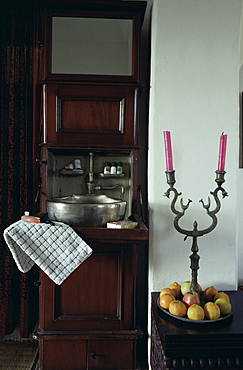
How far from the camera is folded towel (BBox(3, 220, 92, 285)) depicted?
5.73 ft

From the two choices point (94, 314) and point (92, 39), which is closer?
point (94, 314)

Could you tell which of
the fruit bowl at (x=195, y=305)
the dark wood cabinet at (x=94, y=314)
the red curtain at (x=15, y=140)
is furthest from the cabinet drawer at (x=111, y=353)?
the red curtain at (x=15, y=140)

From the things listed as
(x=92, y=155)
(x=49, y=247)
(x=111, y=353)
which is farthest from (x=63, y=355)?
(x=92, y=155)

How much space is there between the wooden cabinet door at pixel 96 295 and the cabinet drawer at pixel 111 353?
9cm

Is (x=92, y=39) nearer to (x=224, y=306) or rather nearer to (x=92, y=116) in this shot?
(x=92, y=116)

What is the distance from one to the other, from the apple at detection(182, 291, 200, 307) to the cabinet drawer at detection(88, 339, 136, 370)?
622mm

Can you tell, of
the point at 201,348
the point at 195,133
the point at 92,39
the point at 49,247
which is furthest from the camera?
the point at 92,39

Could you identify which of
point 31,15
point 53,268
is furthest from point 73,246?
point 31,15

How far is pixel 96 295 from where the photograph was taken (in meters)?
2.06

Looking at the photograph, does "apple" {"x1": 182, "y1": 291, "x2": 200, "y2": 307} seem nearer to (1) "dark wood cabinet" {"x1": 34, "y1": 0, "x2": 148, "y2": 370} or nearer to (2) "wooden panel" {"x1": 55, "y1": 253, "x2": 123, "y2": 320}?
(1) "dark wood cabinet" {"x1": 34, "y1": 0, "x2": 148, "y2": 370}

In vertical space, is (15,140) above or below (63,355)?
above

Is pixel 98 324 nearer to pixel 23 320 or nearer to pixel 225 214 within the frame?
pixel 23 320

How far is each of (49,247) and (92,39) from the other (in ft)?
4.72

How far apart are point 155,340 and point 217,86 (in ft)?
4.45
